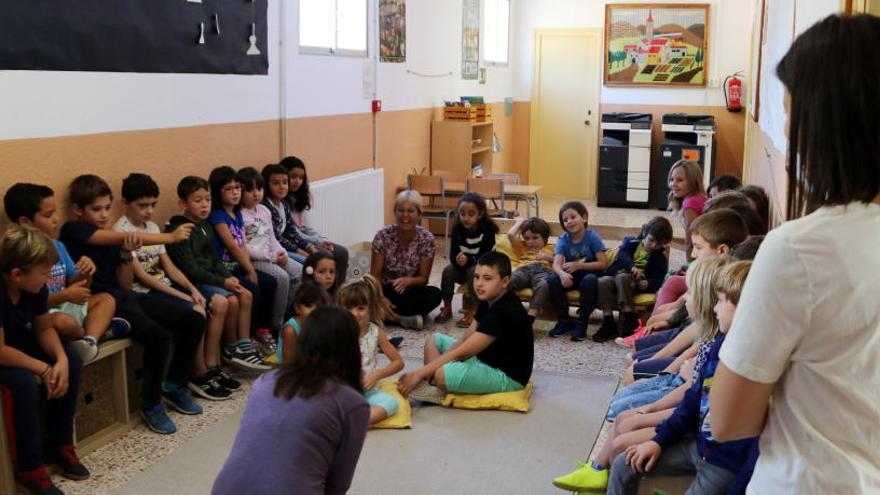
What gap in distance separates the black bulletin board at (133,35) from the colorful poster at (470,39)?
424 centimetres

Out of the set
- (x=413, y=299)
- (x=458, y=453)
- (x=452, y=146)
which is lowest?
(x=458, y=453)

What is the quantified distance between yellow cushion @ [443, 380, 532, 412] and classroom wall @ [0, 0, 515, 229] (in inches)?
73.3

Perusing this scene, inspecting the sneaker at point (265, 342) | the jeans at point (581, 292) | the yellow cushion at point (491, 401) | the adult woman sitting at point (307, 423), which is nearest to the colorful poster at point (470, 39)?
the jeans at point (581, 292)

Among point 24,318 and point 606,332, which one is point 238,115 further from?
point 606,332

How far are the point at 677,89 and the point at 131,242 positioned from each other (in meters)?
8.62

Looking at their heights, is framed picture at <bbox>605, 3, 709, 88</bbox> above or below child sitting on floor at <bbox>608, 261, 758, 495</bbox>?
above

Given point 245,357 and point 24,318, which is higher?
point 24,318

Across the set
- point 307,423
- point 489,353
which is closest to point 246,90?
point 489,353

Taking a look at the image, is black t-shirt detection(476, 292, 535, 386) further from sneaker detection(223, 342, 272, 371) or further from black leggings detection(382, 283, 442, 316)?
black leggings detection(382, 283, 442, 316)

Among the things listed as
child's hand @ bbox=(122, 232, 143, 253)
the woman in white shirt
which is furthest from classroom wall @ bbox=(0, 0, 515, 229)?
the woman in white shirt

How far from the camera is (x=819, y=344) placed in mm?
1019

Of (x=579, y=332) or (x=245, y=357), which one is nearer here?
(x=245, y=357)

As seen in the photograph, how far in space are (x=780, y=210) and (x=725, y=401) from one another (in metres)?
3.51

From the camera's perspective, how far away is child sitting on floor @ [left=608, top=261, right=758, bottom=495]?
6.91ft
